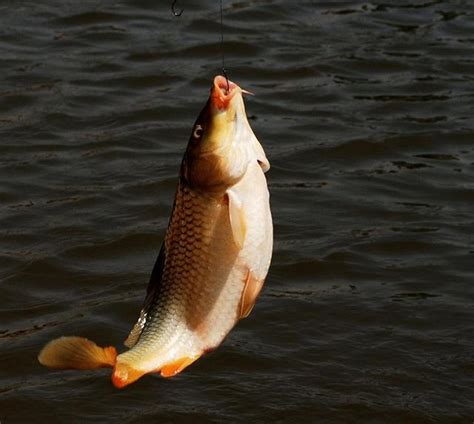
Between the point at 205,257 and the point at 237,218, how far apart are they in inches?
8.3

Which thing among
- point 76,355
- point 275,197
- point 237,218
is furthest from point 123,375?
point 275,197

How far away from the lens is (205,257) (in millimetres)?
4582

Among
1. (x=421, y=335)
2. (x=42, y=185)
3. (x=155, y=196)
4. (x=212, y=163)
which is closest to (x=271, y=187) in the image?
(x=155, y=196)

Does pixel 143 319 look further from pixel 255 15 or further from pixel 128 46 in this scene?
pixel 255 15

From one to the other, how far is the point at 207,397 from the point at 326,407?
1.63ft

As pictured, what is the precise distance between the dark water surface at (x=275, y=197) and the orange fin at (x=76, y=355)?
1.79 m

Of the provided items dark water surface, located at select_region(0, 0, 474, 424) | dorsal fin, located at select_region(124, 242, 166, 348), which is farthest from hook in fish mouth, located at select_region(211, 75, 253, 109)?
dark water surface, located at select_region(0, 0, 474, 424)

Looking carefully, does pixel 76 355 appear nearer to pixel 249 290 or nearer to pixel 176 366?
pixel 176 366

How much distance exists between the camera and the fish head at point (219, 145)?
4461mm

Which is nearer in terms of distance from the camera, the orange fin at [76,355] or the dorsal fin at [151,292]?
the orange fin at [76,355]

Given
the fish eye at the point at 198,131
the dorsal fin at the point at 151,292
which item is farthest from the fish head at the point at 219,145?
the dorsal fin at the point at 151,292

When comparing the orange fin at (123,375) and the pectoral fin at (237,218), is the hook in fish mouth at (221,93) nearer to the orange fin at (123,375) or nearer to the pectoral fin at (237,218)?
the pectoral fin at (237,218)

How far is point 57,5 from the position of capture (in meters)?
11.4

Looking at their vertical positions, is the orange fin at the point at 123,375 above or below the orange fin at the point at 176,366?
above
